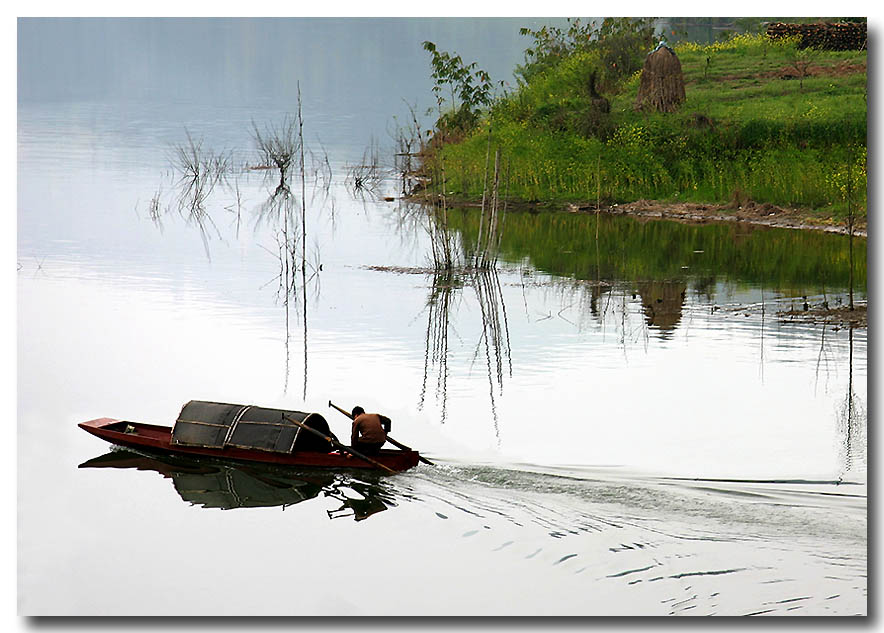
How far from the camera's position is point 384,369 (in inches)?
389

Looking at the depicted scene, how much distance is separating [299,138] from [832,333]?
4197 mm

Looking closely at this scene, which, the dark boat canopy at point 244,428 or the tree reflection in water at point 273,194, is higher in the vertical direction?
the tree reflection in water at point 273,194

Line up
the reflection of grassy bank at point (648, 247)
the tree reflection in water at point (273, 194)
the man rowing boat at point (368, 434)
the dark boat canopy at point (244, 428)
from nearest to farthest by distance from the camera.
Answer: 1. the man rowing boat at point (368, 434)
2. the dark boat canopy at point (244, 428)
3. the tree reflection in water at point (273, 194)
4. the reflection of grassy bank at point (648, 247)


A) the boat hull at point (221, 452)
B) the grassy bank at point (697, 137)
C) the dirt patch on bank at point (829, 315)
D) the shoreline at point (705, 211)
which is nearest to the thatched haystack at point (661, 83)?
the grassy bank at point (697, 137)

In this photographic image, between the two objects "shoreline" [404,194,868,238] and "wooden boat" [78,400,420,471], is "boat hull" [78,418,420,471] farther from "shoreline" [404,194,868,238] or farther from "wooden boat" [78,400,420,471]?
"shoreline" [404,194,868,238]

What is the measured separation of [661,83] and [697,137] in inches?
35.6

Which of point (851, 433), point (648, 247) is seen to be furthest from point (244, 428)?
point (648, 247)

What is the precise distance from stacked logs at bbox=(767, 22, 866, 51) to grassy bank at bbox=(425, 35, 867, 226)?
3.1 inches

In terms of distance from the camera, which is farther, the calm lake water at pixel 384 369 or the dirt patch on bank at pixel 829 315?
the dirt patch on bank at pixel 829 315

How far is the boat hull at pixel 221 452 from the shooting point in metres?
8.19

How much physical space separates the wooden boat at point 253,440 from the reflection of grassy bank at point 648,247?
161 inches

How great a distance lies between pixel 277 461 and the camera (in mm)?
8359

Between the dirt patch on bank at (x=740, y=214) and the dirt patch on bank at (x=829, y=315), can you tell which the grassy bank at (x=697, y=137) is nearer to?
the dirt patch on bank at (x=740, y=214)

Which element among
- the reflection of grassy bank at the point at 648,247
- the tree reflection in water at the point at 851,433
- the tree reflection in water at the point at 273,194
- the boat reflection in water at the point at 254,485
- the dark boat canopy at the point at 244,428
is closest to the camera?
the tree reflection in water at the point at 851,433
